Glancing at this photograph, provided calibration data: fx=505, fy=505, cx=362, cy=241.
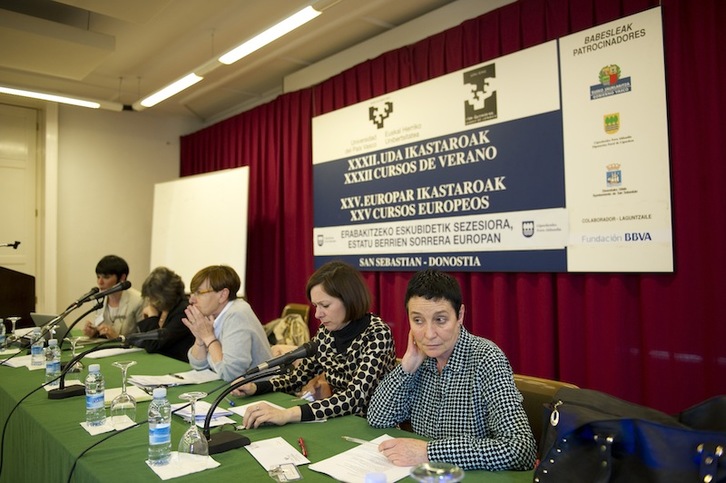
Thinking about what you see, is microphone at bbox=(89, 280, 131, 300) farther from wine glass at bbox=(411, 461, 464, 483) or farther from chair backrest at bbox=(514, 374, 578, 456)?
wine glass at bbox=(411, 461, 464, 483)

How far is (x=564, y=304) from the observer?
10.4ft

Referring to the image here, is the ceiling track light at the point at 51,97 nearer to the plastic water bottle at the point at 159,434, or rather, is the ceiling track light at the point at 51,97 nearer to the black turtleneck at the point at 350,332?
the black turtleneck at the point at 350,332

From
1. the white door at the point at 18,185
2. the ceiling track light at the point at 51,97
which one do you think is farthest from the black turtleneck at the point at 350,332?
the white door at the point at 18,185

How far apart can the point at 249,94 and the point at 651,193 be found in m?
4.76

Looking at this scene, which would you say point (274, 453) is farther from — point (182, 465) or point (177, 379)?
point (177, 379)

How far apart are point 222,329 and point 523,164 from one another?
2.14 metres

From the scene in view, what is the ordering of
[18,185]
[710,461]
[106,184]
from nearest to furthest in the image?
[710,461] → [18,185] → [106,184]

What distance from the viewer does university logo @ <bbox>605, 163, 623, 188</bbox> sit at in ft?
9.39

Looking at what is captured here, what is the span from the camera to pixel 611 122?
2.89 m

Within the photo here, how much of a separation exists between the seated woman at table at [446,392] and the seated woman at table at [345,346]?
22cm

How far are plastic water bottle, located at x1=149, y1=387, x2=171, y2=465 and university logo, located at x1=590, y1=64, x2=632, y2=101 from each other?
2777 mm

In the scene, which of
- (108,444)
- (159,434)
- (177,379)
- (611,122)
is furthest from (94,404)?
(611,122)

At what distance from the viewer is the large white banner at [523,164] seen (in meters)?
2.79

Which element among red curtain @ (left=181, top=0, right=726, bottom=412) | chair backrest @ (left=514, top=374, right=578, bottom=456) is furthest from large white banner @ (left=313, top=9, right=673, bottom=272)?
chair backrest @ (left=514, top=374, right=578, bottom=456)
